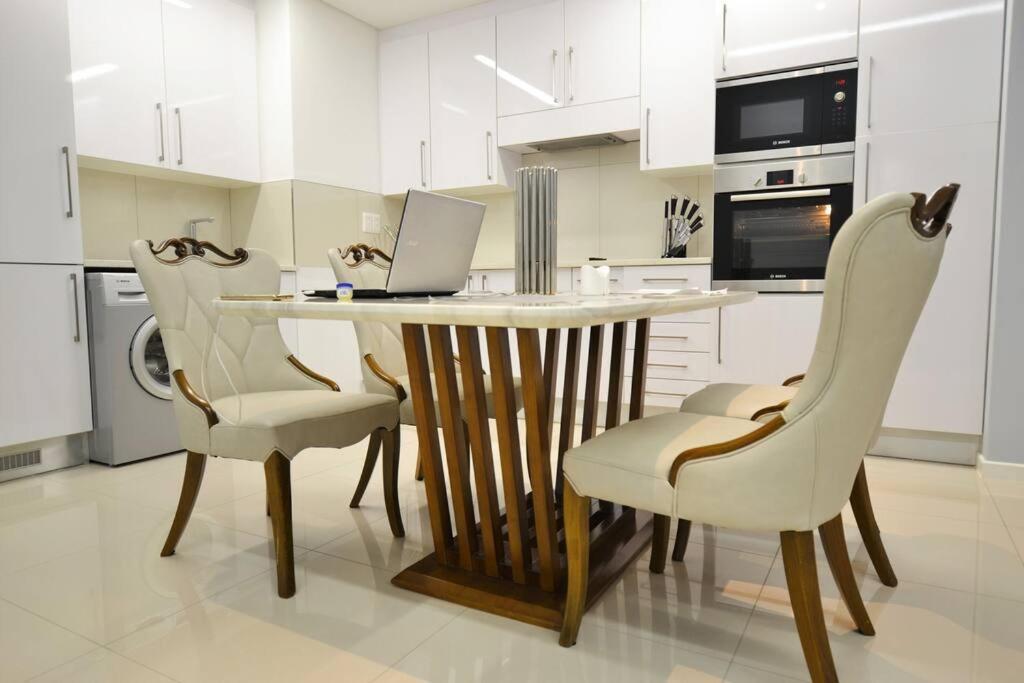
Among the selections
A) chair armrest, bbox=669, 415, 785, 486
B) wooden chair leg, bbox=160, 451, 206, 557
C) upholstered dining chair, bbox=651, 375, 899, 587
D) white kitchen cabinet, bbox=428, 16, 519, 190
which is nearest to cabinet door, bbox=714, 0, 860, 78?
white kitchen cabinet, bbox=428, 16, 519, 190

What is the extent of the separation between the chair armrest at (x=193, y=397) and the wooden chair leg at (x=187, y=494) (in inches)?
5.9

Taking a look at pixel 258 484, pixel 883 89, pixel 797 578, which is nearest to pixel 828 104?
pixel 883 89

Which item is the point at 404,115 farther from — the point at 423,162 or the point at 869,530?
the point at 869,530

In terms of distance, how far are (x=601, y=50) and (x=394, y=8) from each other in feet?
4.58

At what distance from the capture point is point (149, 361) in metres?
3.11

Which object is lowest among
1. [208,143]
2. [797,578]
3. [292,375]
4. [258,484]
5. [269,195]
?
[258,484]

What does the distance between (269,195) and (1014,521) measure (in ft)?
12.8

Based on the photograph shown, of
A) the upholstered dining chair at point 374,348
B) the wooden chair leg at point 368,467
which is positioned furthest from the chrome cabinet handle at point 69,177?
the wooden chair leg at point 368,467

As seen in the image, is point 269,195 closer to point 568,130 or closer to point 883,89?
point 568,130

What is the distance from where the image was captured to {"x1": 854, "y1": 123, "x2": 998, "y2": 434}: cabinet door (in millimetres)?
2744

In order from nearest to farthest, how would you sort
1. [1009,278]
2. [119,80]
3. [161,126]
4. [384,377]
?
1. [384,377]
2. [1009,278]
3. [119,80]
4. [161,126]

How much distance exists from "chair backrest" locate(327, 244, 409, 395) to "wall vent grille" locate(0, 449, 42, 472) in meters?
1.64

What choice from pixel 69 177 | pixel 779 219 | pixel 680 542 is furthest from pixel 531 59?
pixel 680 542

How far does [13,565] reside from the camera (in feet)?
6.34
